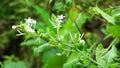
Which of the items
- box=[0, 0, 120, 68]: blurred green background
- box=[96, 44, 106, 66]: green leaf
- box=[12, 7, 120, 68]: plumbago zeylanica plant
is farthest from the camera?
box=[0, 0, 120, 68]: blurred green background

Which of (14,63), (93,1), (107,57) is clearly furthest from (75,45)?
(14,63)

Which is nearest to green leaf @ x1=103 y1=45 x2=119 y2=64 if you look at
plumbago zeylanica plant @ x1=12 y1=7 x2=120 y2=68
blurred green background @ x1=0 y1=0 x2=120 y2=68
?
plumbago zeylanica plant @ x1=12 y1=7 x2=120 y2=68

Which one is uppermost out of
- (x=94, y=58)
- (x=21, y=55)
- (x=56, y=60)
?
(x=94, y=58)

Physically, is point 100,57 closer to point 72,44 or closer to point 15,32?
point 72,44

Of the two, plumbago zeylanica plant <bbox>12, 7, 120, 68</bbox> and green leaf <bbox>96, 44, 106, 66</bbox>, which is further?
green leaf <bbox>96, 44, 106, 66</bbox>

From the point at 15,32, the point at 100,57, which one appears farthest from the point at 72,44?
the point at 15,32

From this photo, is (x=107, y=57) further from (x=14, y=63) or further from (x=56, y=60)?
(x=14, y=63)

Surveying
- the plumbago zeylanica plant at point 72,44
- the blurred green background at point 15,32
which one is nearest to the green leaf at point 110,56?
the plumbago zeylanica plant at point 72,44

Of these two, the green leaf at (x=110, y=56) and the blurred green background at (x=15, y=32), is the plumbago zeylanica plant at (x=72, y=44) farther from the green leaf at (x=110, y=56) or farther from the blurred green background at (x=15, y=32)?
the blurred green background at (x=15, y=32)

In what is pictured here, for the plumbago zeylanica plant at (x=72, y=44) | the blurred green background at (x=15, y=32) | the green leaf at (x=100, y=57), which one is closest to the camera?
the plumbago zeylanica plant at (x=72, y=44)

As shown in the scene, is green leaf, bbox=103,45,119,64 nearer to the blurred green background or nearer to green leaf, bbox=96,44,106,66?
green leaf, bbox=96,44,106,66

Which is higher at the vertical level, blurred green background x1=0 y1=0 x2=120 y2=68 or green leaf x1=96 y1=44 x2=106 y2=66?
green leaf x1=96 y1=44 x2=106 y2=66
